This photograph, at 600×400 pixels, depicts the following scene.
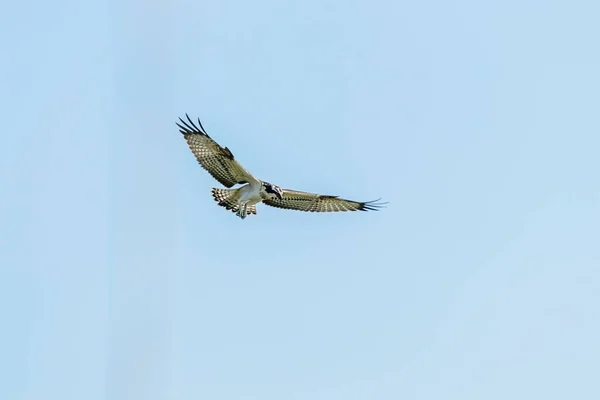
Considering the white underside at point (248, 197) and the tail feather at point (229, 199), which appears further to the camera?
the tail feather at point (229, 199)

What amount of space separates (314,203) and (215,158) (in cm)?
293

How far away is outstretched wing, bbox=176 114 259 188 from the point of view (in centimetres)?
2609

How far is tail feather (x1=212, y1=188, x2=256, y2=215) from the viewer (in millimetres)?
27131

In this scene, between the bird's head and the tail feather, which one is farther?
the tail feather

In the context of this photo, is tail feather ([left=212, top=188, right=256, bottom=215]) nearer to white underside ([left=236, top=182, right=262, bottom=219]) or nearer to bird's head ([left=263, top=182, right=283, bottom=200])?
white underside ([left=236, top=182, right=262, bottom=219])

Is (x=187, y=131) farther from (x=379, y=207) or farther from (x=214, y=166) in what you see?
(x=379, y=207)

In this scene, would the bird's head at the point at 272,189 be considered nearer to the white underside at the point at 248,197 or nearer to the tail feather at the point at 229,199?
the white underside at the point at 248,197

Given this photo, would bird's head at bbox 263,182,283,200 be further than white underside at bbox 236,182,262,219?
No

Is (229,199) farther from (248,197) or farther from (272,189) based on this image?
(272,189)

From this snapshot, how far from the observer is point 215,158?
26391 millimetres

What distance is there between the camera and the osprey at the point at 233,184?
26.2m

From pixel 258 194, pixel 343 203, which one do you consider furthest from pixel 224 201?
pixel 343 203

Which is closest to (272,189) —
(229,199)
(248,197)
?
(248,197)

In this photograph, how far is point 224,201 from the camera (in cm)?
2730
